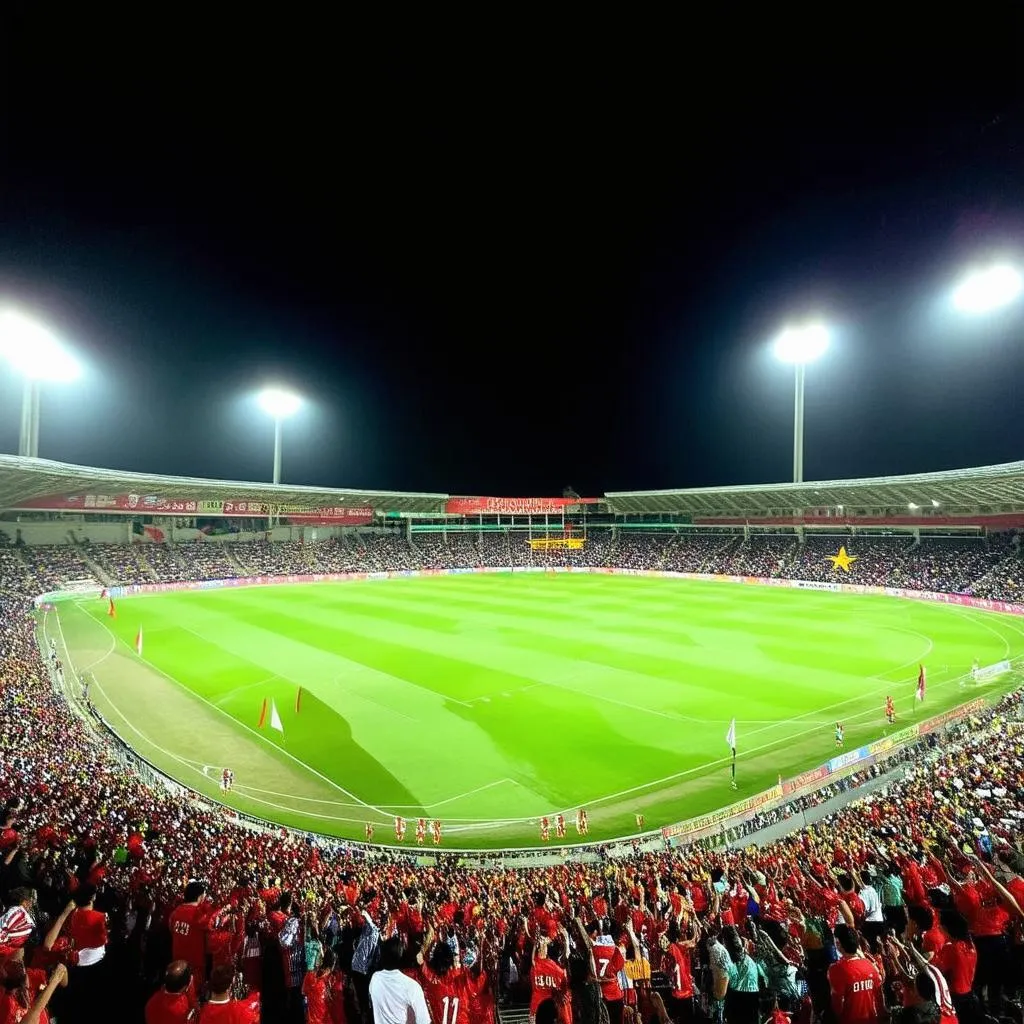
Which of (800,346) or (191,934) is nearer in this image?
(191,934)

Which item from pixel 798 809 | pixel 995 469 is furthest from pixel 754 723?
pixel 995 469

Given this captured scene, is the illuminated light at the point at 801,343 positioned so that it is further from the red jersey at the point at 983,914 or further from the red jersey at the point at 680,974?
the red jersey at the point at 680,974

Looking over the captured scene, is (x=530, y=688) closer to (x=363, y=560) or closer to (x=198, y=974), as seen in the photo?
(x=198, y=974)

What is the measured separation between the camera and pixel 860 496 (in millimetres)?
56156

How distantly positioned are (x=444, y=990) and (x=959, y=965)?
12.6 ft

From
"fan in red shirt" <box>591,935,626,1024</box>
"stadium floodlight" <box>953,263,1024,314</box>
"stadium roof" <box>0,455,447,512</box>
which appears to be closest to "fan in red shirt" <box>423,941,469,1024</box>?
"fan in red shirt" <box>591,935,626,1024</box>

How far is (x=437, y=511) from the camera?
7956cm

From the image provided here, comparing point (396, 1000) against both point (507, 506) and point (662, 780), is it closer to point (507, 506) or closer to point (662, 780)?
point (662, 780)

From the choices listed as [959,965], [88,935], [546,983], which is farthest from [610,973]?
[88,935]

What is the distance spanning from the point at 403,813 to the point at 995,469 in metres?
40.9

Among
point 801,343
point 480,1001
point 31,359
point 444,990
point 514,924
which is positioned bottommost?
point 514,924

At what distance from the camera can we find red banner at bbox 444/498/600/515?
78.1 metres

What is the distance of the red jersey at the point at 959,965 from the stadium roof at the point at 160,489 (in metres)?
44.4

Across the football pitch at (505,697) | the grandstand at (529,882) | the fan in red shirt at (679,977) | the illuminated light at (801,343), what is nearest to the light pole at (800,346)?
the illuminated light at (801,343)
